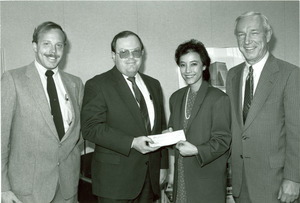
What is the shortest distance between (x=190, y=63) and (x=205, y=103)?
0.41 metres

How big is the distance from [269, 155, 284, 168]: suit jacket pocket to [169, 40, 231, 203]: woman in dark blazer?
36 centimetres

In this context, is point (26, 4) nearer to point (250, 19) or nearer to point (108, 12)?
point (108, 12)

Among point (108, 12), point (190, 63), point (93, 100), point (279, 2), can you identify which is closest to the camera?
point (93, 100)

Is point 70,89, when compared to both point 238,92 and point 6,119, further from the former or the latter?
point 238,92

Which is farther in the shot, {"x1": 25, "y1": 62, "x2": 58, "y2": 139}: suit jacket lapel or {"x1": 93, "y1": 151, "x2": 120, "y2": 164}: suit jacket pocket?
{"x1": 93, "y1": 151, "x2": 120, "y2": 164}: suit jacket pocket

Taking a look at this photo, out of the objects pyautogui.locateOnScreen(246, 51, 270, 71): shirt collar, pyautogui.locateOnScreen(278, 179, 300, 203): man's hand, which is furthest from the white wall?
pyautogui.locateOnScreen(278, 179, 300, 203): man's hand

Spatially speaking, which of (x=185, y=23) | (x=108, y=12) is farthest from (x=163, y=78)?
(x=108, y=12)

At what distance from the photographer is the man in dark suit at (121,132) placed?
7.38ft

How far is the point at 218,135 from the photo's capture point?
229 centimetres

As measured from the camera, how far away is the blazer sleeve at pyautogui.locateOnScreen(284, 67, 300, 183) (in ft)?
6.90

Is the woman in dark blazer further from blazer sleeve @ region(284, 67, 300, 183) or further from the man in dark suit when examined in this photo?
blazer sleeve @ region(284, 67, 300, 183)

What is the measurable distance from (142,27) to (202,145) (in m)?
2.44

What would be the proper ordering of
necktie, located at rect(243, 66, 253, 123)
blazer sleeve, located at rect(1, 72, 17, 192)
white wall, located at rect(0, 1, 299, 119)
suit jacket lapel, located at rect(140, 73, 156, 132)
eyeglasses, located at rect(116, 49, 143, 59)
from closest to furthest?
1. blazer sleeve, located at rect(1, 72, 17, 192)
2. necktie, located at rect(243, 66, 253, 123)
3. eyeglasses, located at rect(116, 49, 143, 59)
4. suit jacket lapel, located at rect(140, 73, 156, 132)
5. white wall, located at rect(0, 1, 299, 119)

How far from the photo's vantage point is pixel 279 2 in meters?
4.47
